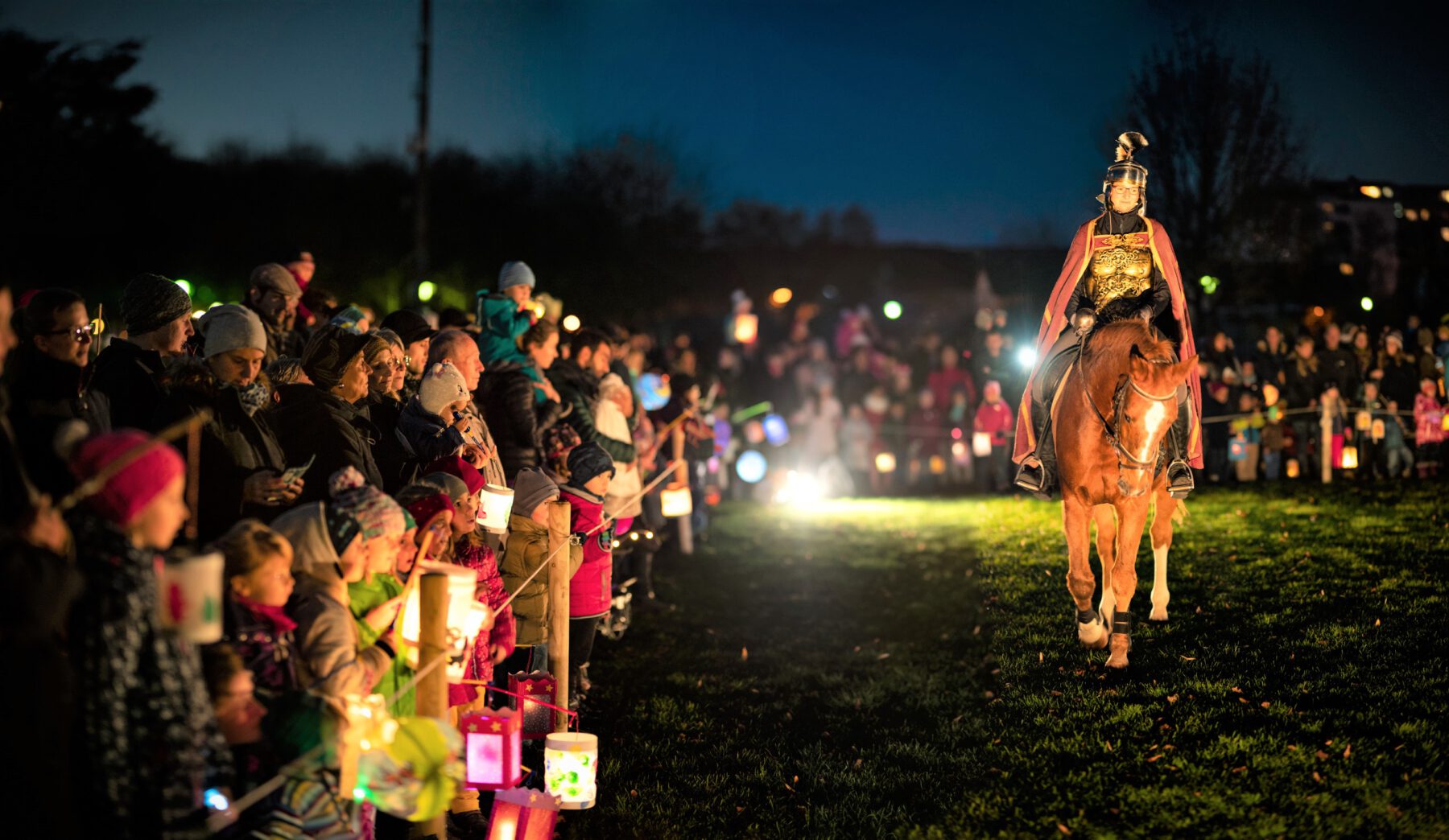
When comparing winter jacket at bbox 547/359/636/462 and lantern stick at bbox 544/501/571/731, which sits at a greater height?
winter jacket at bbox 547/359/636/462

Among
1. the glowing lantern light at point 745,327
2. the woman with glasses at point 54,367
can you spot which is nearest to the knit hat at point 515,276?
the woman with glasses at point 54,367

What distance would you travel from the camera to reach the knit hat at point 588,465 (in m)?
8.07

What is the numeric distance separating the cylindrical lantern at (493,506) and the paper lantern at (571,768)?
4.19ft

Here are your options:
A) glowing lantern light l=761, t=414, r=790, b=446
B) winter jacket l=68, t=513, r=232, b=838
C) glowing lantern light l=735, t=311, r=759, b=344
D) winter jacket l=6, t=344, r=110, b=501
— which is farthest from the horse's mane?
glowing lantern light l=735, t=311, r=759, b=344

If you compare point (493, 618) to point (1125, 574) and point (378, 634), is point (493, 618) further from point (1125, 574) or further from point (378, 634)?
point (1125, 574)

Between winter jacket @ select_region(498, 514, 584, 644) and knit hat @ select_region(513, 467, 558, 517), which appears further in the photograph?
knit hat @ select_region(513, 467, 558, 517)

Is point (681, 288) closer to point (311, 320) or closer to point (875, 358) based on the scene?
point (875, 358)

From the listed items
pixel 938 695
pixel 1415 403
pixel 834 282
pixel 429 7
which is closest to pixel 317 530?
pixel 938 695

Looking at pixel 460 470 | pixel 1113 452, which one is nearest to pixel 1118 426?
pixel 1113 452

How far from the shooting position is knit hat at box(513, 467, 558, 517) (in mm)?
7582

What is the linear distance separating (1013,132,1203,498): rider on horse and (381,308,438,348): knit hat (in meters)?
4.43

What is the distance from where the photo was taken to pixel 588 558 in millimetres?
8148

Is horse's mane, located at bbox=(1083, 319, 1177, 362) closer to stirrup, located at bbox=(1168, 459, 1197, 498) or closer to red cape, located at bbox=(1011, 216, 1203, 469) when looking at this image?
red cape, located at bbox=(1011, 216, 1203, 469)

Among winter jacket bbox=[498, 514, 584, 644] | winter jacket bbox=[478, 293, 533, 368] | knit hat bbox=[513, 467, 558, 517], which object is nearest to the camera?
winter jacket bbox=[498, 514, 584, 644]
